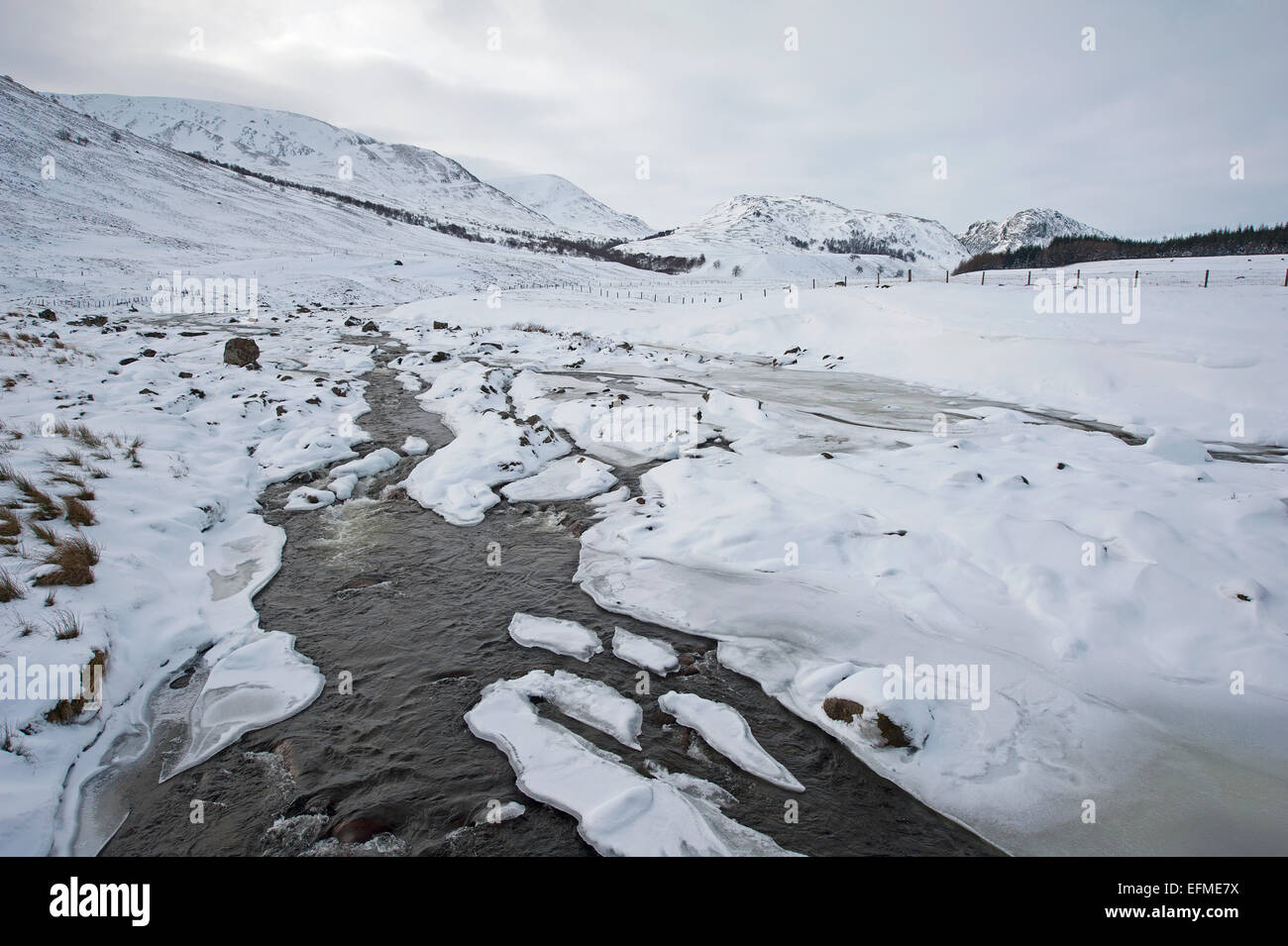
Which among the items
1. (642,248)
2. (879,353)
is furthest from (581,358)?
(642,248)

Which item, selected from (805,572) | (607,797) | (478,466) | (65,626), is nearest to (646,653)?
(607,797)

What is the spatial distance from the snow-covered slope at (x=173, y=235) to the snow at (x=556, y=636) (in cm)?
3797

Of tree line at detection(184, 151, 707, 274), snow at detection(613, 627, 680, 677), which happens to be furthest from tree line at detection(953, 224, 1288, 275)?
tree line at detection(184, 151, 707, 274)

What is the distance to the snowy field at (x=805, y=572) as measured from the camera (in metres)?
4.40

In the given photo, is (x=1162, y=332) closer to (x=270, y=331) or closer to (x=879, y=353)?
(x=879, y=353)

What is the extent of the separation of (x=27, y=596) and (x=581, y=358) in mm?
18887

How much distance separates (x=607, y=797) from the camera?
4184mm

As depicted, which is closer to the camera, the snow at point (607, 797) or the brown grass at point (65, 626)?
the snow at point (607, 797)

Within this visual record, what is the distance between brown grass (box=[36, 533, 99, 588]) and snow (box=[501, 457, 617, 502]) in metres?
5.13

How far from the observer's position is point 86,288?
3319cm

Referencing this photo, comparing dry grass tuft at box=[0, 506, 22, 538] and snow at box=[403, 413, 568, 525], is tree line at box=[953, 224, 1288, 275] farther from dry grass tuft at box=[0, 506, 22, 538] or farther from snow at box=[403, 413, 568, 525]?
dry grass tuft at box=[0, 506, 22, 538]

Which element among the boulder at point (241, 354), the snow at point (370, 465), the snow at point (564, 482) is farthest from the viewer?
the boulder at point (241, 354)

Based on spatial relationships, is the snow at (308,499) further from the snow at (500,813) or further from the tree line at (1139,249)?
the tree line at (1139,249)

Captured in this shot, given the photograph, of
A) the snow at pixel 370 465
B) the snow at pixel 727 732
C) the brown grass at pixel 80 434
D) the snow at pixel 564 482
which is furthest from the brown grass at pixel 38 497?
the snow at pixel 727 732
